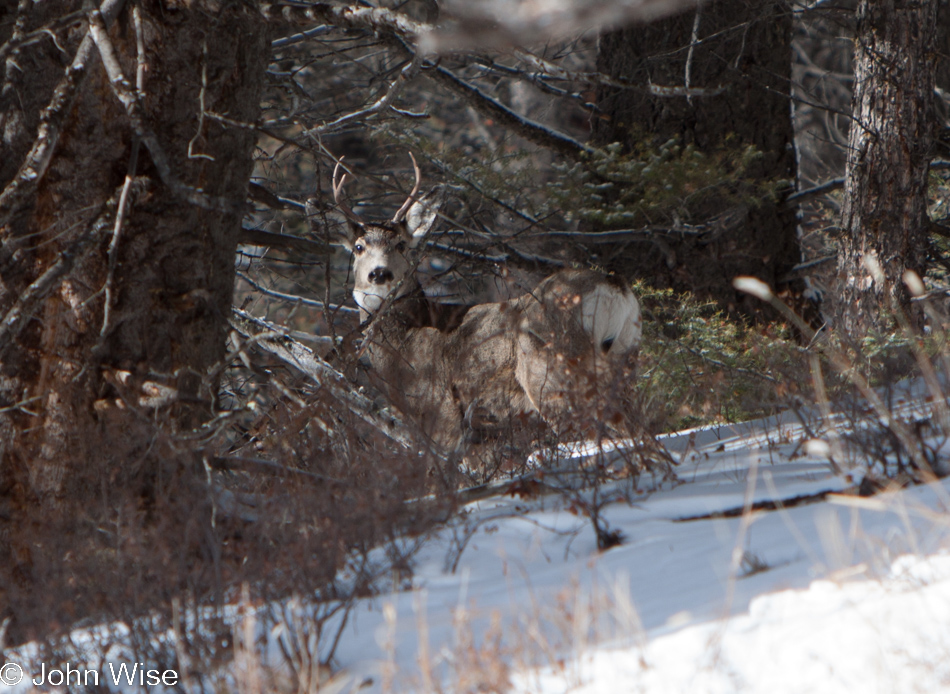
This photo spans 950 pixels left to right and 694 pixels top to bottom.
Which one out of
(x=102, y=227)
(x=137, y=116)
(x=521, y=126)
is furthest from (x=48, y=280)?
(x=521, y=126)

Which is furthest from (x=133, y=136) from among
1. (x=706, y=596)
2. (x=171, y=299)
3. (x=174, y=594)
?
(x=706, y=596)

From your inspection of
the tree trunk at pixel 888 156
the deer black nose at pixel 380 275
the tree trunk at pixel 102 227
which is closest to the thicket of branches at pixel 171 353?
the tree trunk at pixel 102 227

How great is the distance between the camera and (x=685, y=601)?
3.36m

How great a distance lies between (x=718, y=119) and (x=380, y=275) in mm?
3674

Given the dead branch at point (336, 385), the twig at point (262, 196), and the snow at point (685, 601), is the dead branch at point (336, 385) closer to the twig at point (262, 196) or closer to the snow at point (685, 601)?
the twig at point (262, 196)

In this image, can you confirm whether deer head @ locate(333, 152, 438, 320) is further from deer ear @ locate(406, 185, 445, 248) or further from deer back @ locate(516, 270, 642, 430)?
deer back @ locate(516, 270, 642, 430)

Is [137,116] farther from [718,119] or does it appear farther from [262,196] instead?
[718,119]

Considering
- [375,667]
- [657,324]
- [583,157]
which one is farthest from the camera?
[583,157]

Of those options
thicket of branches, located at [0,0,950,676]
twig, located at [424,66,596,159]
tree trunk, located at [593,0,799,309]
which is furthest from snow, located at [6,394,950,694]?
twig, located at [424,66,596,159]

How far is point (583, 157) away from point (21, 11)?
539cm

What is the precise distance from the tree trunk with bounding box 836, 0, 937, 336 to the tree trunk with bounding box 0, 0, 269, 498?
5.61 m

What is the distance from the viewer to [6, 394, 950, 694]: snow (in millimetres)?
2754

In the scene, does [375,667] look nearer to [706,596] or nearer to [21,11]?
[706,596]

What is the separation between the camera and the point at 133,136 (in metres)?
4.74
